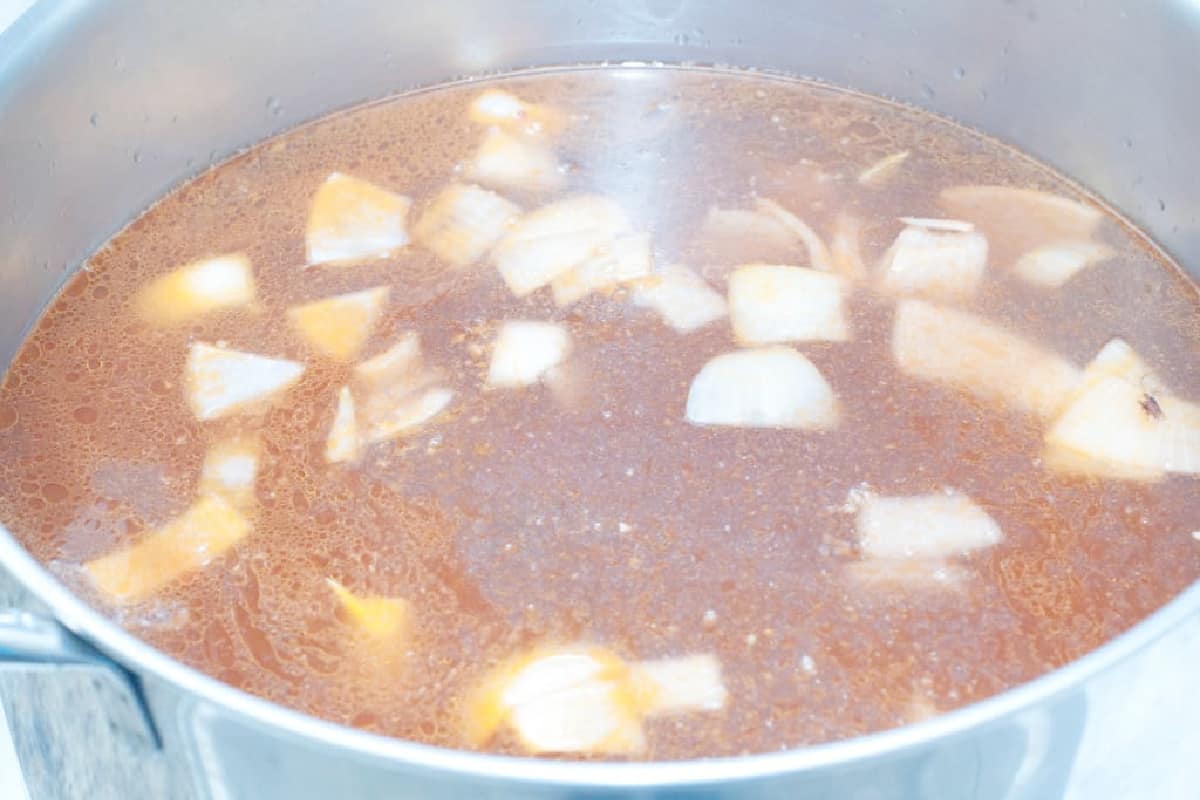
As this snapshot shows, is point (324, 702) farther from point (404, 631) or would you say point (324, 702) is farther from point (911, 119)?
point (911, 119)

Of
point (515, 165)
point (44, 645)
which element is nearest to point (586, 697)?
point (44, 645)

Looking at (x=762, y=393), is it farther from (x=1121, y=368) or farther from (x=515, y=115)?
(x=515, y=115)

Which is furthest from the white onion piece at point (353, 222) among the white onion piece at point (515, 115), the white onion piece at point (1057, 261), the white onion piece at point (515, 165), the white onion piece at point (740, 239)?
the white onion piece at point (1057, 261)

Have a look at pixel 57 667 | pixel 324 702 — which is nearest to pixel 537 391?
pixel 324 702

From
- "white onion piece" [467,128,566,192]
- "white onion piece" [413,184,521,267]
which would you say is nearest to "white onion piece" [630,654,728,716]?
"white onion piece" [413,184,521,267]

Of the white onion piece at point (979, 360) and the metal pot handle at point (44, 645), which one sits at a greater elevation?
the metal pot handle at point (44, 645)

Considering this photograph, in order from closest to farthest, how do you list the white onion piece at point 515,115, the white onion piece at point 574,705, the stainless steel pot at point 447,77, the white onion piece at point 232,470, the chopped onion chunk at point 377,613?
the stainless steel pot at point 447,77 < the white onion piece at point 574,705 < the chopped onion chunk at point 377,613 < the white onion piece at point 232,470 < the white onion piece at point 515,115

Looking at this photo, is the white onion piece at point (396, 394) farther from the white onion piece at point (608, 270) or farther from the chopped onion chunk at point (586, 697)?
the chopped onion chunk at point (586, 697)
